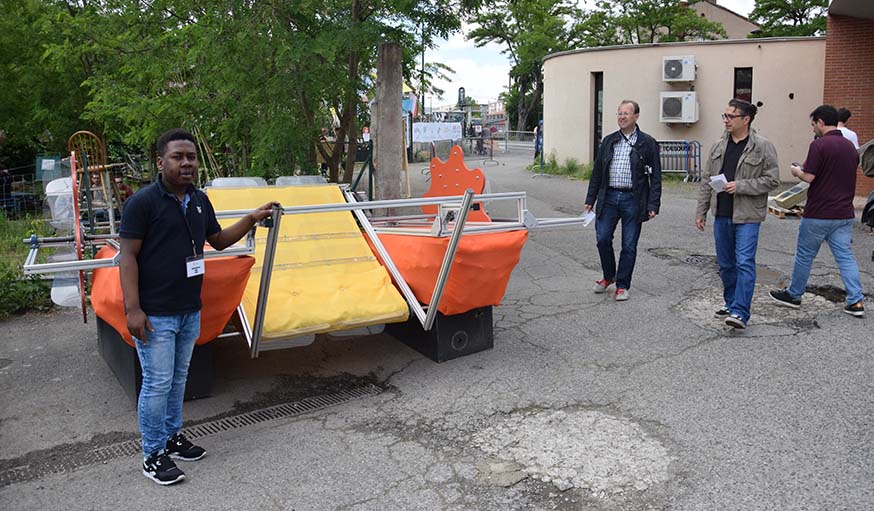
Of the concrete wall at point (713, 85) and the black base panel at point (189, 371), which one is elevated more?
the concrete wall at point (713, 85)

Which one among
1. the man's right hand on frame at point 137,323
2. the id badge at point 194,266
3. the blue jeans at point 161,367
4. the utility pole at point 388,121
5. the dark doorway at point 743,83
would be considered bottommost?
the blue jeans at point 161,367

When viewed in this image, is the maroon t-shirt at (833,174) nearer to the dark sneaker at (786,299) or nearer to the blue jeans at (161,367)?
the dark sneaker at (786,299)

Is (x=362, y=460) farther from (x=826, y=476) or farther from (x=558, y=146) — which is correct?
(x=558, y=146)

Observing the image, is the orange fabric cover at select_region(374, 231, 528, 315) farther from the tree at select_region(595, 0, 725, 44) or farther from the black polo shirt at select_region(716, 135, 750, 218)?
the tree at select_region(595, 0, 725, 44)

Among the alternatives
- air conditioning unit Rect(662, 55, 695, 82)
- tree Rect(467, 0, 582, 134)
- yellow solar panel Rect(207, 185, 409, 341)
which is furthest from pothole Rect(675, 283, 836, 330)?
tree Rect(467, 0, 582, 134)

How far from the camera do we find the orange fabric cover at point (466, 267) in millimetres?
5070

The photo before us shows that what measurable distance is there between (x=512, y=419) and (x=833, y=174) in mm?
3865

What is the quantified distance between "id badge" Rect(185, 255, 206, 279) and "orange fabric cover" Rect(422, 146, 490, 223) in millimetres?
5210

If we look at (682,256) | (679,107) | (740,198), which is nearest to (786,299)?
(740,198)

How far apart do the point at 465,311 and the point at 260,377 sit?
1546 mm

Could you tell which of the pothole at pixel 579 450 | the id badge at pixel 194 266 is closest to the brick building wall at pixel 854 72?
the pothole at pixel 579 450

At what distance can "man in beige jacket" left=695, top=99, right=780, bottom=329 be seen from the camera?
19.4 feet

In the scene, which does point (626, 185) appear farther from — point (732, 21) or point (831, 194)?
point (732, 21)

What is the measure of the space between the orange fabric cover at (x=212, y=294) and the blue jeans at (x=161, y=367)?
1.24 ft
